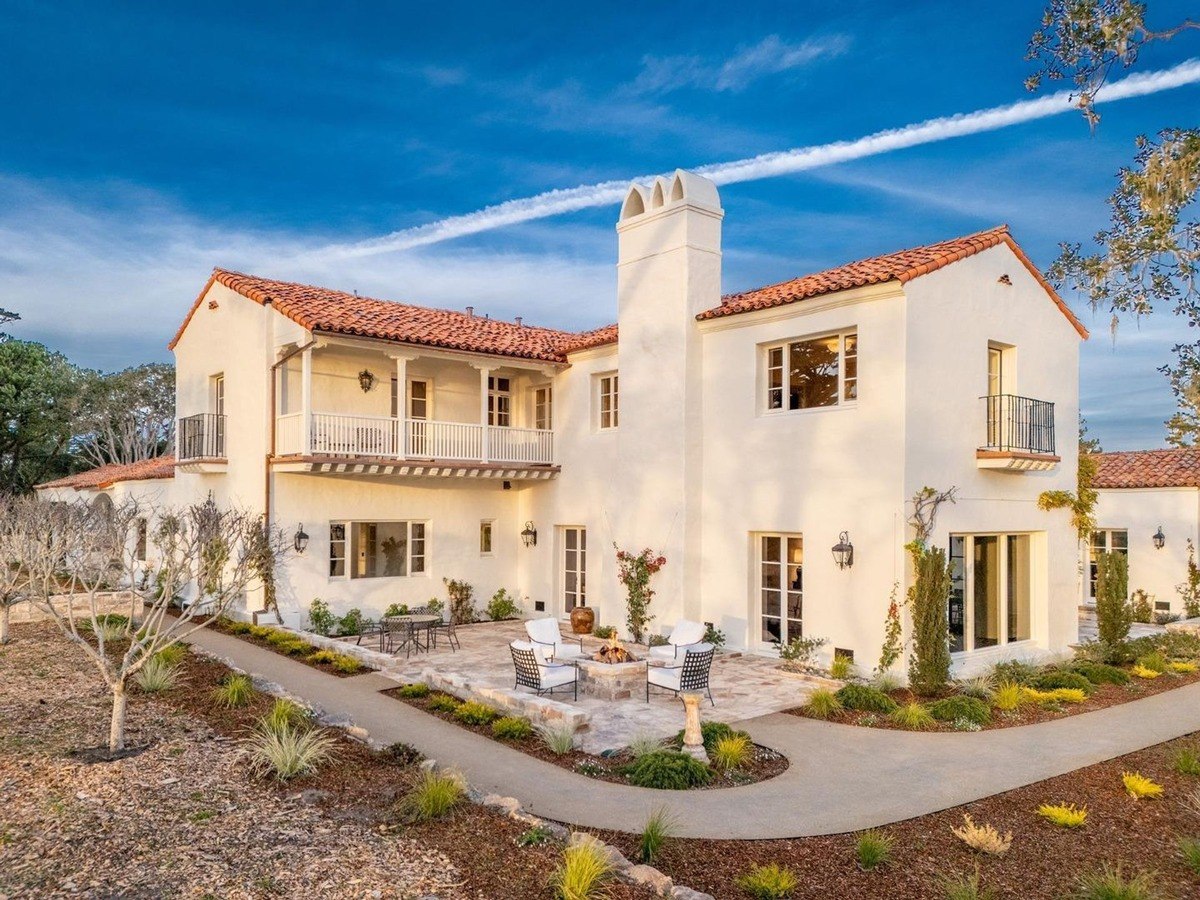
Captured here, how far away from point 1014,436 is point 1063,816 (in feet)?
26.8

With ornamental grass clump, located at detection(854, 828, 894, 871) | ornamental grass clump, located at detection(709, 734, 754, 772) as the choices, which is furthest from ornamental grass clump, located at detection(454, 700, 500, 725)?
ornamental grass clump, located at detection(854, 828, 894, 871)

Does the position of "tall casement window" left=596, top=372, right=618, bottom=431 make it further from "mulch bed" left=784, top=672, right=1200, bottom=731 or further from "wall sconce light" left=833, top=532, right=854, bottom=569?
"mulch bed" left=784, top=672, right=1200, bottom=731

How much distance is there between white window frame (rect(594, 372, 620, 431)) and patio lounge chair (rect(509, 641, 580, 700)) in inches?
302

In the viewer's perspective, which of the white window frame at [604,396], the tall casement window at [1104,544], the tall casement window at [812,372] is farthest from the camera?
the tall casement window at [1104,544]

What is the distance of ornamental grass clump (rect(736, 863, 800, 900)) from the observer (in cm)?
549

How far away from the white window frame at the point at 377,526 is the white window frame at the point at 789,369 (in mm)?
8384

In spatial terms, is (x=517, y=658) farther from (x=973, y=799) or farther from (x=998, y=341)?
(x=998, y=341)

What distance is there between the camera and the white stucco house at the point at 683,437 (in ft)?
43.0

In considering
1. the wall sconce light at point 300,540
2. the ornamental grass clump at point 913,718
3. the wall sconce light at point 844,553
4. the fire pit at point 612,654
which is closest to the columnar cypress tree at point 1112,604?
the wall sconce light at point 844,553

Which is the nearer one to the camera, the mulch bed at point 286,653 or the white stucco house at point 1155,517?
the mulch bed at point 286,653

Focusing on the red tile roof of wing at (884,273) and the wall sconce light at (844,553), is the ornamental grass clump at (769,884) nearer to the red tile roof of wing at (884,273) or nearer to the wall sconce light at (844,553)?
the wall sconce light at (844,553)

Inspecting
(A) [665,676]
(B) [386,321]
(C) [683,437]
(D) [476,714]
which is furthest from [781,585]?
(B) [386,321]

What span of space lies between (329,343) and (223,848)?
11232 mm

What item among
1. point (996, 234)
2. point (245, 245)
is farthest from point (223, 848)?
point (245, 245)
